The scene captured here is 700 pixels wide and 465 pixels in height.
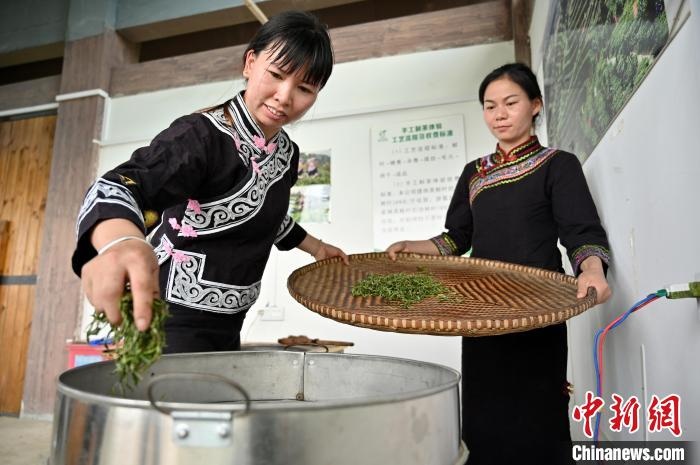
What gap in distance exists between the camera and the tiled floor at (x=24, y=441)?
271 centimetres

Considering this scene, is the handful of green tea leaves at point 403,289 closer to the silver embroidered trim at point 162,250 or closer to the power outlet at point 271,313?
the silver embroidered trim at point 162,250

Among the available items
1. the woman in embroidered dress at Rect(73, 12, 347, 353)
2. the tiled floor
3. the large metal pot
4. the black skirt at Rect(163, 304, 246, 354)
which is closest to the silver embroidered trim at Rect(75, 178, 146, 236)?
the woman in embroidered dress at Rect(73, 12, 347, 353)

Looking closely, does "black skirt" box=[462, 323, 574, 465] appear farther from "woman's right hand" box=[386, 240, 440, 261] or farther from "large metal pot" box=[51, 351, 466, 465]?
"large metal pot" box=[51, 351, 466, 465]

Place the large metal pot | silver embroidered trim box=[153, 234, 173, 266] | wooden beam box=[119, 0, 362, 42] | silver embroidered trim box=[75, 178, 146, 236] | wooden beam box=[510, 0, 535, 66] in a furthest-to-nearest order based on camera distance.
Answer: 1. wooden beam box=[119, 0, 362, 42]
2. wooden beam box=[510, 0, 535, 66]
3. silver embroidered trim box=[153, 234, 173, 266]
4. silver embroidered trim box=[75, 178, 146, 236]
5. the large metal pot

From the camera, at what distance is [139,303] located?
0.52 m

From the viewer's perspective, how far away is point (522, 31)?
Answer: 300cm

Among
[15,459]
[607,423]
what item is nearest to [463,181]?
[607,423]

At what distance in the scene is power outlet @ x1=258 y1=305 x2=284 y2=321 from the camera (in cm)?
329

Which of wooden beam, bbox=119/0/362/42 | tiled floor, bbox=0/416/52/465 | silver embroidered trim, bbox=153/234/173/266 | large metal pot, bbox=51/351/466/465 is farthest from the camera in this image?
wooden beam, bbox=119/0/362/42

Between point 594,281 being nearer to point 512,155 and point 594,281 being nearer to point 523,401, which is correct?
point 523,401

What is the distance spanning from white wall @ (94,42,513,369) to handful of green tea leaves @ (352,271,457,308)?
72.6 inches

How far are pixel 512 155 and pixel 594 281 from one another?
1.69ft

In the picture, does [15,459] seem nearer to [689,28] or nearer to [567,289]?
[567,289]

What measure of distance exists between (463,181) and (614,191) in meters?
0.46
